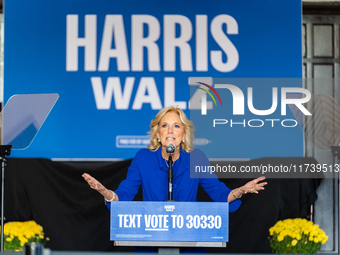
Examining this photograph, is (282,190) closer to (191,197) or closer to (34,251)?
(191,197)

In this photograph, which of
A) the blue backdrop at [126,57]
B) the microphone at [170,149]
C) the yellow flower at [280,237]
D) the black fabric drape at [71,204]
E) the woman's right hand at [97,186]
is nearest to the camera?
the woman's right hand at [97,186]

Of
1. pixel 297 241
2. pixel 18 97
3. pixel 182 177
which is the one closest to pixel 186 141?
pixel 182 177

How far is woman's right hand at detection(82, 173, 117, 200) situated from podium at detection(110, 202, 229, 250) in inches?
11.2

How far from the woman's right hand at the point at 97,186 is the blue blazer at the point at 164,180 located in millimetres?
201

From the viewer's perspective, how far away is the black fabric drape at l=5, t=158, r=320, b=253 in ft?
14.8

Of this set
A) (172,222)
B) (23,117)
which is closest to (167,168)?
(172,222)

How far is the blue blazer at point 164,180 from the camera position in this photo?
9.37ft

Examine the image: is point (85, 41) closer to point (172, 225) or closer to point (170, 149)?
point (170, 149)

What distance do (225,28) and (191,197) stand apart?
2582 millimetres

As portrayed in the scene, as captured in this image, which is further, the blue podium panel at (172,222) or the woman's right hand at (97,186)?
the woman's right hand at (97,186)

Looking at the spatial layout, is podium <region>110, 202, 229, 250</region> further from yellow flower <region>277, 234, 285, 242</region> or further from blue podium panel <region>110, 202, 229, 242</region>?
yellow flower <region>277, 234, 285, 242</region>

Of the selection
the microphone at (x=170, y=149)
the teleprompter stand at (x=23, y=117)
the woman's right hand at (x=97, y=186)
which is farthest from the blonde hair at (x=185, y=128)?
the teleprompter stand at (x=23, y=117)

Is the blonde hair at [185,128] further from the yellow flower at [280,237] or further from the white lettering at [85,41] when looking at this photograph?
the white lettering at [85,41]

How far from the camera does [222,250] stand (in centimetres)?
464
